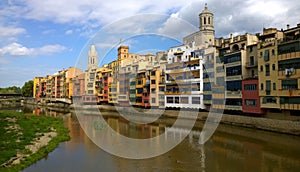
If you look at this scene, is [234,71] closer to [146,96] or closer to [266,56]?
[266,56]

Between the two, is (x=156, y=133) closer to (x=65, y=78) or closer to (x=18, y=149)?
(x=18, y=149)

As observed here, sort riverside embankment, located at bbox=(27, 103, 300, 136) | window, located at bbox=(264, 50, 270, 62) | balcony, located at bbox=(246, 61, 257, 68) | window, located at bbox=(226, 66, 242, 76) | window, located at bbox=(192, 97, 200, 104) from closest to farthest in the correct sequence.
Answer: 1. riverside embankment, located at bbox=(27, 103, 300, 136)
2. window, located at bbox=(264, 50, 270, 62)
3. balcony, located at bbox=(246, 61, 257, 68)
4. window, located at bbox=(226, 66, 242, 76)
5. window, located at bbox=(192, 97, 200, 104)

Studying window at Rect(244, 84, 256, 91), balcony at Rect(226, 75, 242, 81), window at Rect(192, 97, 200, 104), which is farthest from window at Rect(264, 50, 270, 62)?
window at Rect(192, 97, 200, 104)

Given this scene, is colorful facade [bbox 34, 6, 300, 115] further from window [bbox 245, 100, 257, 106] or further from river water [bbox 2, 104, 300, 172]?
river water [bbox 2, 104, 300, 172]

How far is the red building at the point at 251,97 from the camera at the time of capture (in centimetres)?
2900

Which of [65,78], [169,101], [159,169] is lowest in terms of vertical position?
[159,169]

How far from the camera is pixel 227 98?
33.0 metres

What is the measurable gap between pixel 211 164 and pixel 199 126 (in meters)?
16.1

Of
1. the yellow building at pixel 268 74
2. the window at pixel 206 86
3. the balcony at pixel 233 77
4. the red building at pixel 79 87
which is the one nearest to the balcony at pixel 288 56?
the yellow building at pixel 268 74

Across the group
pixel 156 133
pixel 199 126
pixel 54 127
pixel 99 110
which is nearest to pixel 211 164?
pixel 156 133

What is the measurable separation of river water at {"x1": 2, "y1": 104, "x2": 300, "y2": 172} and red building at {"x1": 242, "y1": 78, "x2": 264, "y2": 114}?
440 centimetres

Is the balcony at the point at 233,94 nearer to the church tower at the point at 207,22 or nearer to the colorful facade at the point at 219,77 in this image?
the colorful facade at the point at 219,77

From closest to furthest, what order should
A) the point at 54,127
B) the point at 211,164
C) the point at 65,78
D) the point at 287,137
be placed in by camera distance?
the point at 211,164 → the point at 287,137 → the point at 54,127 → the point at 65,78

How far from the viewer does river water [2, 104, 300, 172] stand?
15914 mm
